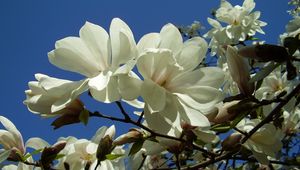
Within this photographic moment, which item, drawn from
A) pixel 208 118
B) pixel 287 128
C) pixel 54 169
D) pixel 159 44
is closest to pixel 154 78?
pixel 159 44

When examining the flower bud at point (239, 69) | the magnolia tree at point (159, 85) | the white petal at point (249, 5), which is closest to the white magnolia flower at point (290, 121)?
the magnolia tree at point (159, 85)

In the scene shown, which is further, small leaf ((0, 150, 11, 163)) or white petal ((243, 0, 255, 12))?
white petal ((243, 0, 255, 12))

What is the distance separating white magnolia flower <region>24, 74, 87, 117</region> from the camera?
0.93m

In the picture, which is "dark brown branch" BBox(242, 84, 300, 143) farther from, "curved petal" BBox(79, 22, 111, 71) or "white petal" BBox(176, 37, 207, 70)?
"curved petal" BBox(79, 22, 111, 71)

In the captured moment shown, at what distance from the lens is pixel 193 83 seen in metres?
0.99

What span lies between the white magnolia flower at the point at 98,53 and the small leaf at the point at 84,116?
0.10 meters

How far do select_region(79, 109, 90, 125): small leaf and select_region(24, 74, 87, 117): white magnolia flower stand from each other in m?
0.06

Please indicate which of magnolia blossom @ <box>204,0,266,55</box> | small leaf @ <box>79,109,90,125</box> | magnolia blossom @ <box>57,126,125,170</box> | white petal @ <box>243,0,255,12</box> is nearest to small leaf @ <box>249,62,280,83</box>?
small leaf @ <box>79,109,90,125</box>

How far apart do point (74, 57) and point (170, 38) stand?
0.82 ft

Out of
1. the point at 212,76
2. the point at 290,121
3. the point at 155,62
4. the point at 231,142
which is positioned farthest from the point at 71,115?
the point at 290,121

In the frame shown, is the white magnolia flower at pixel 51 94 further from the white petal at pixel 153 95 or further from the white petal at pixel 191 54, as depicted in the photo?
the white petal at pixel 191 54

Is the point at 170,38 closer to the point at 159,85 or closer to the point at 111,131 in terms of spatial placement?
the point at 159,85

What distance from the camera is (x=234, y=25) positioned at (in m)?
2.91

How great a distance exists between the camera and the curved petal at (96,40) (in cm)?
100
